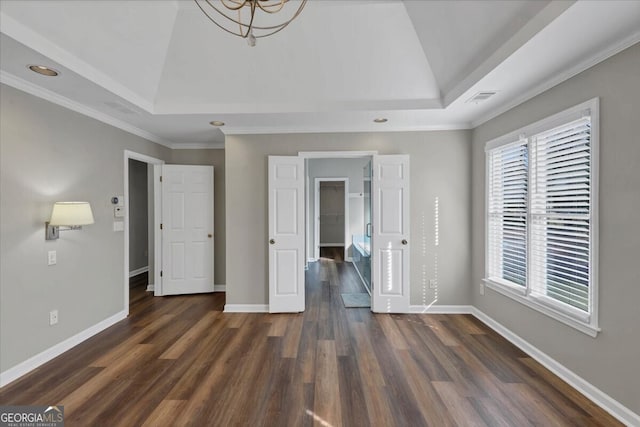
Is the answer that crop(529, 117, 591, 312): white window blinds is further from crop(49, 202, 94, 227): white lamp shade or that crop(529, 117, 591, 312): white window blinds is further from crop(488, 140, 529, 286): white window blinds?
crop(49, 202, 94, 227): white lamp shade

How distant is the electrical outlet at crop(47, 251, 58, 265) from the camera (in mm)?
2637

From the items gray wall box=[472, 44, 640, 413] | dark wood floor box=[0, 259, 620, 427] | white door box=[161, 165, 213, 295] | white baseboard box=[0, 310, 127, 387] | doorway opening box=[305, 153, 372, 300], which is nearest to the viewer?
gray wall box=[472, 44, 640, 413]

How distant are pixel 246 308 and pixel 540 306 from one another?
3.27 m

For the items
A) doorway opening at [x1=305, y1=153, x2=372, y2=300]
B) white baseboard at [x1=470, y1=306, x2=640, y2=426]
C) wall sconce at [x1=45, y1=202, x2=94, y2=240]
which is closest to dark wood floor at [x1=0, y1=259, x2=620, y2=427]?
white baseboard at [x1=470, y1=306, x2=640, y2=426]

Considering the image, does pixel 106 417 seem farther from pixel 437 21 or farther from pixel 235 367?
pixel 437 21

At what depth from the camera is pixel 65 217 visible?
256 centimetres

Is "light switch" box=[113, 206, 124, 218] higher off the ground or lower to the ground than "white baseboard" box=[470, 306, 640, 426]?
higher

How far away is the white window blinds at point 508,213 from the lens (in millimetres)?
2818

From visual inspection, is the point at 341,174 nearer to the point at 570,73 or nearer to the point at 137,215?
the point at 137,215

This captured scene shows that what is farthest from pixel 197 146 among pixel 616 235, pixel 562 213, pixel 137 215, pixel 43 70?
pixel 616 235

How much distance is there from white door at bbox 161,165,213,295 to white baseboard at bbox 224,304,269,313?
0.94m

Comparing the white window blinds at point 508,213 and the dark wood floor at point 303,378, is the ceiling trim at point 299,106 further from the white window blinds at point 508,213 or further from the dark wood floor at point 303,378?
the dark wood floor at point 303,378

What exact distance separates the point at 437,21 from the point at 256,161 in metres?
2.50

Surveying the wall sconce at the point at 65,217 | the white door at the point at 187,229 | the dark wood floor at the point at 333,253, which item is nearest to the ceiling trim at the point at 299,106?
the wall sconce at the point at 65,217
